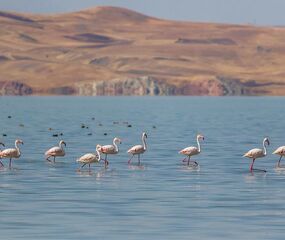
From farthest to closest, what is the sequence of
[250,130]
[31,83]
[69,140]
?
1. [31,83]
2. [250,130]
3. [69,140]

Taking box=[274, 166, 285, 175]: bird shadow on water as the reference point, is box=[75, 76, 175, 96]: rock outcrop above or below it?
above

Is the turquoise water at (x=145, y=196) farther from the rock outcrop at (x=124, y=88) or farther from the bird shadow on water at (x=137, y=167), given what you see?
the rock outcrop at (x=124, y=88)

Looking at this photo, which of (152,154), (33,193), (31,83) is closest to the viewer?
(33,193)

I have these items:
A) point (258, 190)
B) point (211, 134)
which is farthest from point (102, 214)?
point (211, 134)

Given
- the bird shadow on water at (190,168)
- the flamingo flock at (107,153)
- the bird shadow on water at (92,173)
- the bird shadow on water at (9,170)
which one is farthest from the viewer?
the bird shadow on water at (190,168)

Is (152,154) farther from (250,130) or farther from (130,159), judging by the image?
(250,130)

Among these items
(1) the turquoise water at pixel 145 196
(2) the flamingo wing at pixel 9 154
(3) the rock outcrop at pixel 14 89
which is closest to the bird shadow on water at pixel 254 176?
(1) the turquoise water at pixel 145 196

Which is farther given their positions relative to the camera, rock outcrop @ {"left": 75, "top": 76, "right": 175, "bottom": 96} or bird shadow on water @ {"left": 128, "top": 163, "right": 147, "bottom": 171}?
rock outcrop @ {"left": 75, "top": 76, "right": 175, "bottom": 96}

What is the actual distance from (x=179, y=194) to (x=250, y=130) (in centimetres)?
3900

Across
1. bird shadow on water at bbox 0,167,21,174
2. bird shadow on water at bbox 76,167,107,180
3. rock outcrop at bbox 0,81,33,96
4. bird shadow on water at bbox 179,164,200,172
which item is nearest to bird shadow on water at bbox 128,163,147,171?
bird shadow on water at bbox 76,167,107,180

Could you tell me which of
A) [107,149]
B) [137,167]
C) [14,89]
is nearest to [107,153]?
[107,149]

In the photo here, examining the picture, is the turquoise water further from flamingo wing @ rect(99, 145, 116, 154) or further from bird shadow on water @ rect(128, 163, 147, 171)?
flamingo wing @ rect(99, 145, 116, 154)

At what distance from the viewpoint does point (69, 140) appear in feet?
184

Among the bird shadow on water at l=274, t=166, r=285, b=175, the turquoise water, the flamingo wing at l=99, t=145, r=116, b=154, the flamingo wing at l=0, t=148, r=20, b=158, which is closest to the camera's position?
the turquoise water
